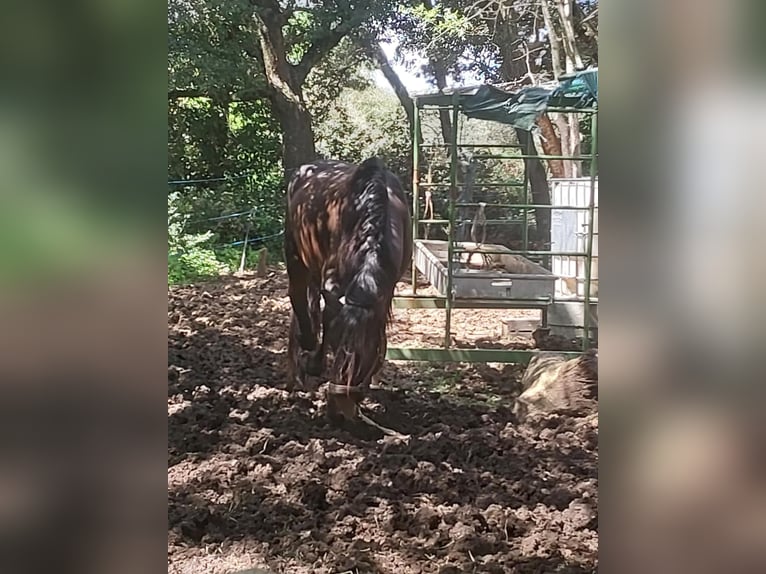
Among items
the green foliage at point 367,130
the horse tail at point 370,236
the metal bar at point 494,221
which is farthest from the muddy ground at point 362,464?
the green foliage at point 367,130

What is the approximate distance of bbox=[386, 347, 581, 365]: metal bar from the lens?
1.96 meters

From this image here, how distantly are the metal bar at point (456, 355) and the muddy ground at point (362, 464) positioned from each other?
0.02 m

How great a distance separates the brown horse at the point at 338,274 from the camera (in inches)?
78.2

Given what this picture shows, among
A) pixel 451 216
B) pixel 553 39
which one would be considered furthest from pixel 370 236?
pixel 553 39

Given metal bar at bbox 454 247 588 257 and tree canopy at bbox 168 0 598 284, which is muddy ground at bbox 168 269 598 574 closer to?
metal bar at bbox 454 247 588 257

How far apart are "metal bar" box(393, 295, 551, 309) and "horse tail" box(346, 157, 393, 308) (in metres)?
0.06

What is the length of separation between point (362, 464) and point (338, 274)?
524 mm

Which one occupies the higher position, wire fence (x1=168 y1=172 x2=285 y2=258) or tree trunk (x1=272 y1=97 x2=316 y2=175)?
tree trunk (x1=272 y1=97 x2=316 y2=175)

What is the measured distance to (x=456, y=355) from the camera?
200 cm

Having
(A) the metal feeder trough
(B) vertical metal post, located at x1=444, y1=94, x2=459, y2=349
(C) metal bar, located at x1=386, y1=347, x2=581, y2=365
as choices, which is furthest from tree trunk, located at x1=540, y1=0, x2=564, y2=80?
(C) metal bar, located at x1=386, y1=347, x2=581, y2=365

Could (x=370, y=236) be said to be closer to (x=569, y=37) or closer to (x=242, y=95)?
(x=242, y=95)

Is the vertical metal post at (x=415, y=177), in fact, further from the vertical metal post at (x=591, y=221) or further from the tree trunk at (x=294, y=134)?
the vertical metal post at (x=591, y=221)
